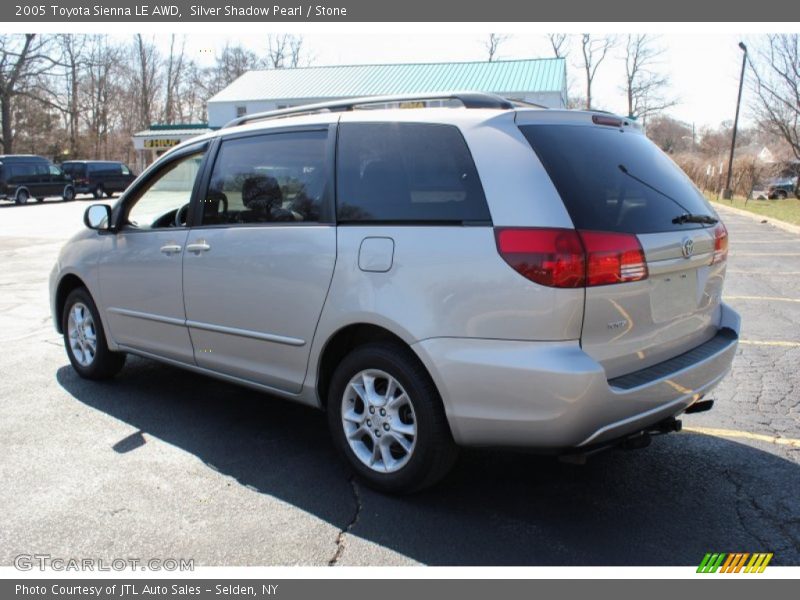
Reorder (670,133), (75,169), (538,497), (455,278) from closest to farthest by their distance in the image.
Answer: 1. (455,278)
2. (538,497)
3. (75,169)
4. (670,133)

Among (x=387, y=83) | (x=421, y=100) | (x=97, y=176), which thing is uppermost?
(x=387, y=83)

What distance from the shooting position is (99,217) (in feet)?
16.2

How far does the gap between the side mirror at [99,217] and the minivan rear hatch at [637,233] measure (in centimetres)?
332

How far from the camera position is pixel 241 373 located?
→ 13.3ft

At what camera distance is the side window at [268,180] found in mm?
3717

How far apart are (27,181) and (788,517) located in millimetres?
35665

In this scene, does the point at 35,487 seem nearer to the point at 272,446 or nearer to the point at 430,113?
the point at 272,446

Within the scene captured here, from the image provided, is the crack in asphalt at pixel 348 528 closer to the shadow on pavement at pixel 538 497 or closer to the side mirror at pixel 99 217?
the shadow on pavement at pixel 538 497

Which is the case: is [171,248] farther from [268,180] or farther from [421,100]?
[421,100]

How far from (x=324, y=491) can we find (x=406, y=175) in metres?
1.68

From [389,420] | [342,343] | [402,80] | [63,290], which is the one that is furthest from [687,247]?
[402,80]

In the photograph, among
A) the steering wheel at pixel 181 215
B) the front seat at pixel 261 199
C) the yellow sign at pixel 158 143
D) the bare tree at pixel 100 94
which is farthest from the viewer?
the bare tree at pixel 100 94

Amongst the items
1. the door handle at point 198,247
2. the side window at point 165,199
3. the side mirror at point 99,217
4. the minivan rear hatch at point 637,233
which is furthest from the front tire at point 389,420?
the side mirror at point 99,217

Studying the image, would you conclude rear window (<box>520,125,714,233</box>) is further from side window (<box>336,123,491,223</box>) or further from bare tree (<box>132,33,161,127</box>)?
bare tree (<box>132,33,161,127</box>)
